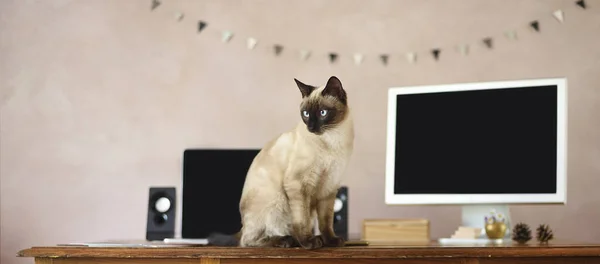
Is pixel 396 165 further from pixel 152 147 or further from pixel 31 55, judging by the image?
pixel 31 55

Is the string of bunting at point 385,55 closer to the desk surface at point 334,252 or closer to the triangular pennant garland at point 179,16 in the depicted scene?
the triangular pennant garland at point 179,16

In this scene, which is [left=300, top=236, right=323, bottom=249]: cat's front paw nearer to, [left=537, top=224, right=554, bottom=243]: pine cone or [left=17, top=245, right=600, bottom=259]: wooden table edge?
[left=17, top=245, right=600, bottom=259]: wooden table edge

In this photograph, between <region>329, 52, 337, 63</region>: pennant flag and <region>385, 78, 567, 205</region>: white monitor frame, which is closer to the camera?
<region>385, 78, 567, 205</region>: white monitor frame

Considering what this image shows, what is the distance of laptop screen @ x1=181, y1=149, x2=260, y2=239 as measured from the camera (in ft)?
7.80

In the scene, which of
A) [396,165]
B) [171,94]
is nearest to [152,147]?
[171,94]

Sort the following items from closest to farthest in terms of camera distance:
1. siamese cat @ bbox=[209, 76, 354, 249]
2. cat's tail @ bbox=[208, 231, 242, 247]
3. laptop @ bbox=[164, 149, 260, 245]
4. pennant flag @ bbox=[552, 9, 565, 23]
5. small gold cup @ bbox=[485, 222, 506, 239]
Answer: siamese cat @ bbox=[209, 76, 354, 249] → cat's tail @ bbox=[208, 231, 242, 247] → small gold cup @ bbox=[485, 222, 506, 239] → laptop @ bbox=[164, 149, 260, 245] → pennant flag @ bbox=[552, 9, 565, 23]

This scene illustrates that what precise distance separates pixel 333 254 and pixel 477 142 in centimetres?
63

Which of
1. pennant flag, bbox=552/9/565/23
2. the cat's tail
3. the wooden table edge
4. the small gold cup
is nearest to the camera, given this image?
the wooden table edge

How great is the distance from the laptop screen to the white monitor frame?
65cm

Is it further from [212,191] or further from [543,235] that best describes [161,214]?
[543,235]

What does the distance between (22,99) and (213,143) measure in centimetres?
86

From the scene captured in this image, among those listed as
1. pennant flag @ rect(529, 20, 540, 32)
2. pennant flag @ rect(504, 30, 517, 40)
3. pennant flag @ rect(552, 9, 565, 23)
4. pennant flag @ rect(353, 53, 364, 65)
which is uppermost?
pennant flag @ rect(552, 9, 565, 23)

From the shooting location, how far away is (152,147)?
9.49ft

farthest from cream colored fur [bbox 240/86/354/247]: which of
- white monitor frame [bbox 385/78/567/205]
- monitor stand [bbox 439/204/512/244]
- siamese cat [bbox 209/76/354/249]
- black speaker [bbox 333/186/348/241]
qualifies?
black speaker [bbox 333/186/348/241]
